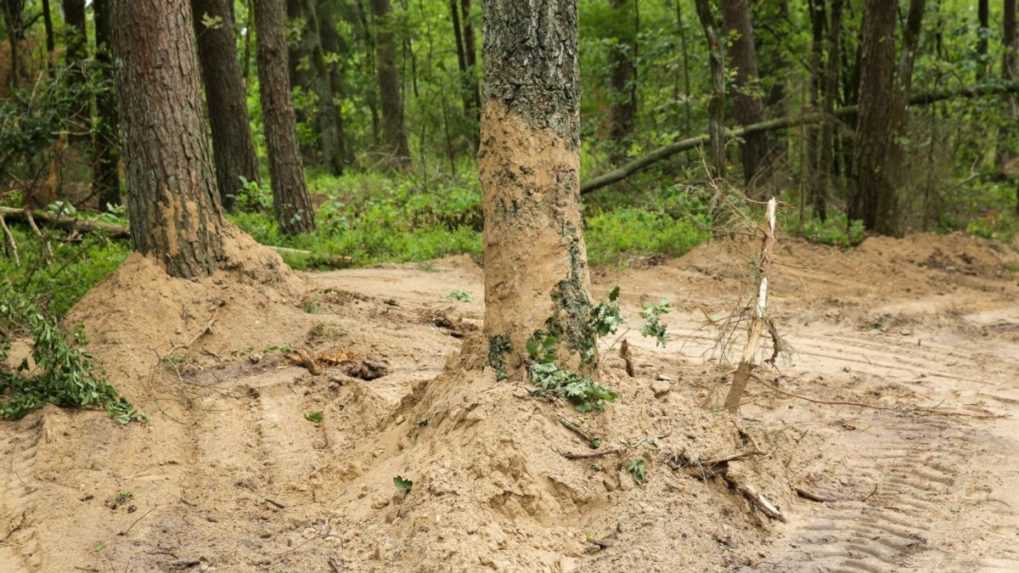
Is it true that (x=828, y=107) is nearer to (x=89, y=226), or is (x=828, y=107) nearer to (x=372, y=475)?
(x=89, y=226)

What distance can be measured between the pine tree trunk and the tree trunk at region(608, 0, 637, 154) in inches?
228

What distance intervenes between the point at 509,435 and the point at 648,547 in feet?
2.80

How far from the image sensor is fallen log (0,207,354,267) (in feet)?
31.5

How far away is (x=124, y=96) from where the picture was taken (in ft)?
25.3

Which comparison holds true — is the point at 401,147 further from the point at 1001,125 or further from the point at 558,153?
the point at 558,153

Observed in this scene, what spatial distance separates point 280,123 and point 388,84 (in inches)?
425

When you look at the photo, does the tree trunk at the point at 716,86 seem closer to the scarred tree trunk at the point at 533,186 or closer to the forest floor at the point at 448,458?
the forest floor at the point at 448,458

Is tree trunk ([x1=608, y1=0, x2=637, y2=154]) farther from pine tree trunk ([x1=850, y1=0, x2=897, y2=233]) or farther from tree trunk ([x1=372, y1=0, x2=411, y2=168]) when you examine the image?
pine tree trunk ([x1=850, y1=0, x2=897, y2=233])

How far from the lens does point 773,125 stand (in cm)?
1510

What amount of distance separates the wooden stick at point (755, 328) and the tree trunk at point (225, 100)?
31.6 feet

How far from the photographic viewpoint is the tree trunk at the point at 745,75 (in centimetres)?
1555

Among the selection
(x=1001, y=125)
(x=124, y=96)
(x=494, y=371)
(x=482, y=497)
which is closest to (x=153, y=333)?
(x=124, y=96)

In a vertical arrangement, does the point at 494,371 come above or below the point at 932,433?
above

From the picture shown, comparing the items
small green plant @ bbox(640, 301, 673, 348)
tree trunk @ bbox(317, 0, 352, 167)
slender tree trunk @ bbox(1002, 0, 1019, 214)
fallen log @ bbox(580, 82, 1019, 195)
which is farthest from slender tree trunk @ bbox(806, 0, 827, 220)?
tree trunk @ bbox(317, 0, 352, 167)
